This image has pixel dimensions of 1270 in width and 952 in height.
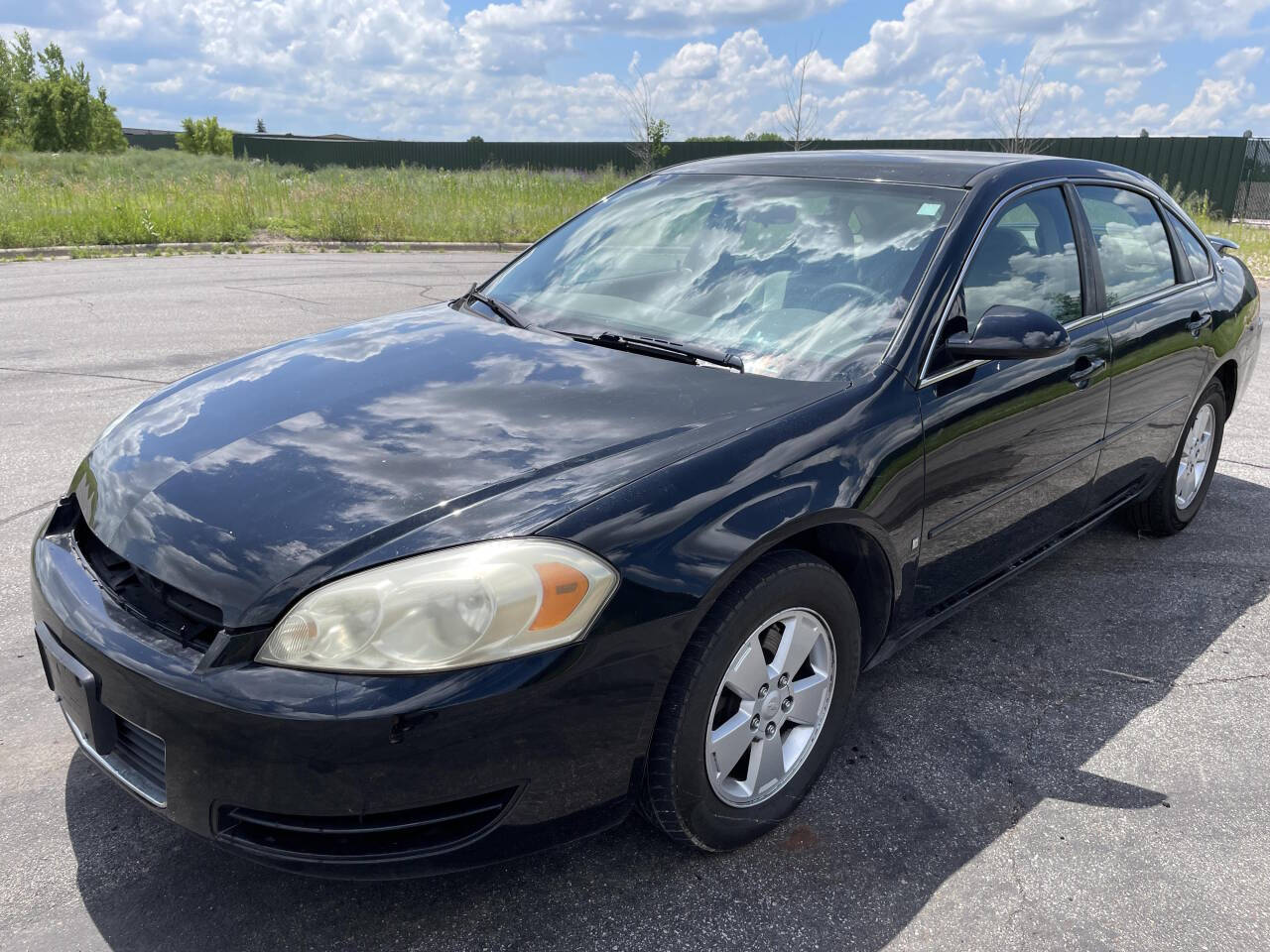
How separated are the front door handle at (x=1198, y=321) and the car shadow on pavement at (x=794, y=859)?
142 cm

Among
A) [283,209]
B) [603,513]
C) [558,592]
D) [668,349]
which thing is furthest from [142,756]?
[283,209]

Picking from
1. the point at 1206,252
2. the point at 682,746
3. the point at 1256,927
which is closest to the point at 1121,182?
the point at 1206,252

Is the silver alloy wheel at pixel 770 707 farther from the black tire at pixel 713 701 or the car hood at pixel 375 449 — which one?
the car hood at pixel 375 449

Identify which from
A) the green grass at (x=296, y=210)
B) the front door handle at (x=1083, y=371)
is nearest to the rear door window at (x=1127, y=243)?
the front door handle at (x=1083, y=371)

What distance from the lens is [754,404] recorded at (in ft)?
8.29

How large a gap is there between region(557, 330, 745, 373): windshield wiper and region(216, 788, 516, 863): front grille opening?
1.33 metres

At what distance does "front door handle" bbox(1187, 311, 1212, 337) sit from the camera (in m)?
4.12

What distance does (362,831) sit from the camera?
1955mm

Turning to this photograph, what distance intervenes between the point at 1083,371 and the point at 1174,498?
5.04 ft

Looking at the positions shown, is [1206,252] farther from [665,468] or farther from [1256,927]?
[665,468]

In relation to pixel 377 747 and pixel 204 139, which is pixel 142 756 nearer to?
pixel 377 747

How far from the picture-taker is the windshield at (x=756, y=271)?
2.87m

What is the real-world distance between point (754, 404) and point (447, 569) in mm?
947

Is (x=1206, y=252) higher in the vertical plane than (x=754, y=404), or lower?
higher
